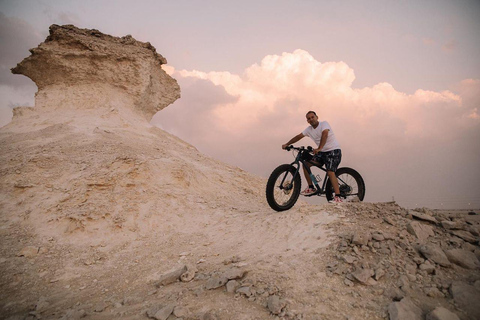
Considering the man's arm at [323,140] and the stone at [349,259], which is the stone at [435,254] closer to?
the stone at [349,259]

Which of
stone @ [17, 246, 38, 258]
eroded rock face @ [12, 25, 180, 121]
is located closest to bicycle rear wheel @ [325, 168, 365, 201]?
stone @ [17, 246, 38, 258]

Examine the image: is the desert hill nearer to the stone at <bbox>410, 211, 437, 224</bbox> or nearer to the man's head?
the stone at <bbox>410, 211, 437, 224</bbox>

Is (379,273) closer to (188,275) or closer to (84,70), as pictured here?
(188,275)

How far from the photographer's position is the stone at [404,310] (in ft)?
8.55

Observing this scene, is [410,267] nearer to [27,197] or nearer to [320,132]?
[320,132]

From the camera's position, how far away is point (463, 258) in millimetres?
3275

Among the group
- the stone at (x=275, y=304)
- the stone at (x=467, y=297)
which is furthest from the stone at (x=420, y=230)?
the stone at (x=275, y=304)

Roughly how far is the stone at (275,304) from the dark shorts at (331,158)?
3.77 metres

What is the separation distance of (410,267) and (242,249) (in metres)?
2.79

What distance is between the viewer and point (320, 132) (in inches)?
240

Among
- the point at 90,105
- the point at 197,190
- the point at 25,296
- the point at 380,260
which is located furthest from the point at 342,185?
the point at 90,105

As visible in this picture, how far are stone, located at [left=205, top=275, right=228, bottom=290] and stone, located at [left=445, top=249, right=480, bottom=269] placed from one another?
10.4 ft

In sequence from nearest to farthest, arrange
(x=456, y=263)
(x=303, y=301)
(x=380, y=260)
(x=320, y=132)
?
(x=303, y=301) < (x=456, y=263) < (x=380, y=260) < (x=320, y=132)

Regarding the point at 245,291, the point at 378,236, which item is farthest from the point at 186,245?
the point at 378,236
